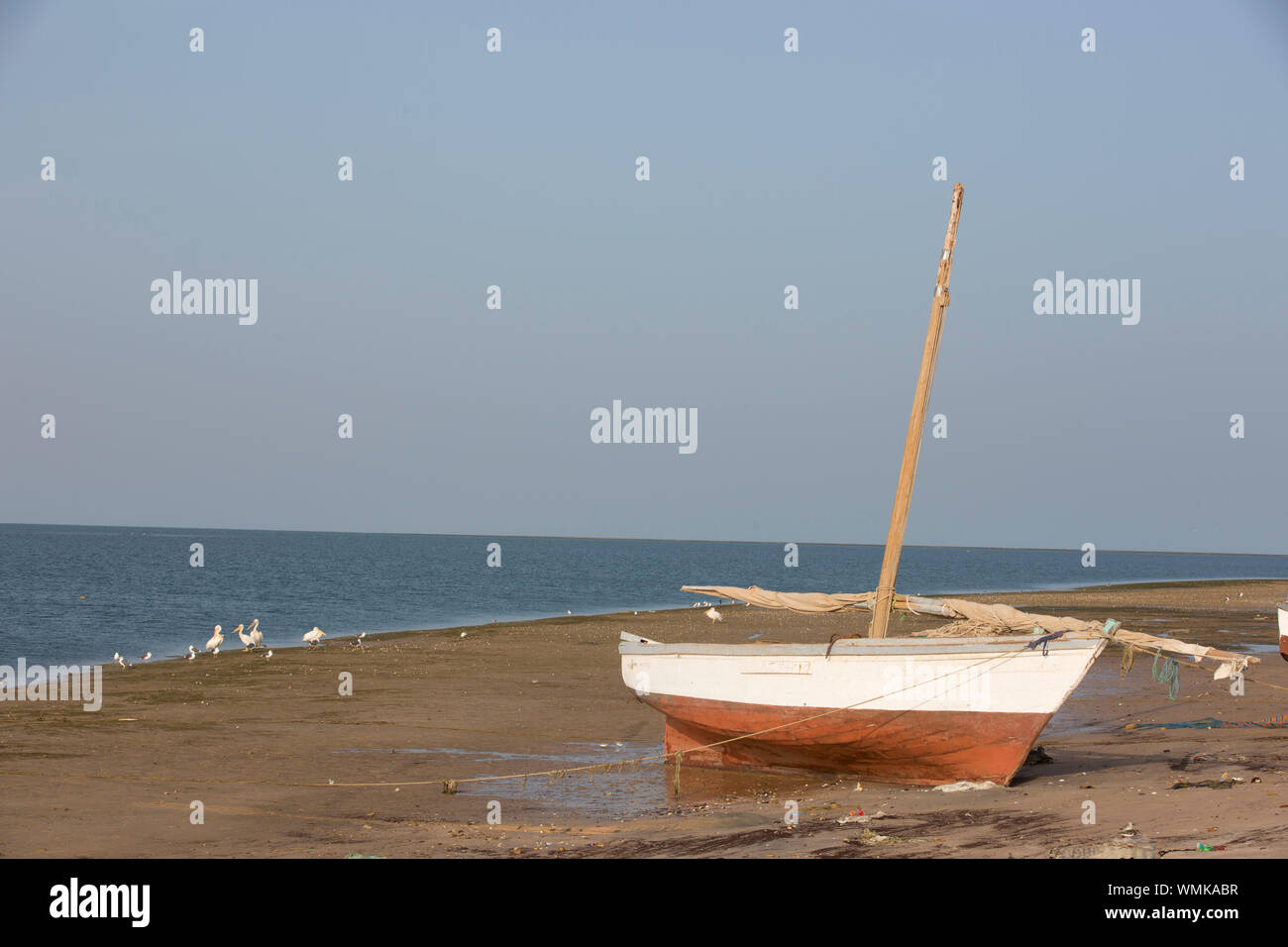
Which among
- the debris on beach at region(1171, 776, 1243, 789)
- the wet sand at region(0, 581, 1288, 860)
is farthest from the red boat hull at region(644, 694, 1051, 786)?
the debris on beach at region(1171, 776, 1243, 789)

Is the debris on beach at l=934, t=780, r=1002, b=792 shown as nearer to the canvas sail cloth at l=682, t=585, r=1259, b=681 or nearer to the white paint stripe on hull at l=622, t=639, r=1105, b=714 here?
the white paint stripe on hull at l=622, t=639, r=1105, b=714

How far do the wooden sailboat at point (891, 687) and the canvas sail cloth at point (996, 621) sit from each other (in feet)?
0.09

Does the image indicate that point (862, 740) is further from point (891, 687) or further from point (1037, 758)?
point (1037, 758)

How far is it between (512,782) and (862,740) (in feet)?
14.7

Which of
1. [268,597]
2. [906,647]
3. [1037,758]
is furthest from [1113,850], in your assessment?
[268,597]

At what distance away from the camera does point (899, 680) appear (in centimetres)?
1283

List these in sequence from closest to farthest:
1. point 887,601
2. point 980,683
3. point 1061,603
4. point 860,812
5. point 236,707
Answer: point 860,812 < point 980,683 < point 887,601 < point 236,707 < point 1061,603

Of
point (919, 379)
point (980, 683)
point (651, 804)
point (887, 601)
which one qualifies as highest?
point (919, 379)


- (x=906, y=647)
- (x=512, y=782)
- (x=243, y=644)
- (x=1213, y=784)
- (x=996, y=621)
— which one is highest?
(x=996, y=621)

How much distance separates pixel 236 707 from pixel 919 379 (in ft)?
44.9

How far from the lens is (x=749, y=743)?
14.4 meters

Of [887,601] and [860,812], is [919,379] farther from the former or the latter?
[860,812]

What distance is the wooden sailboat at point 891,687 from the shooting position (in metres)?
12.3
